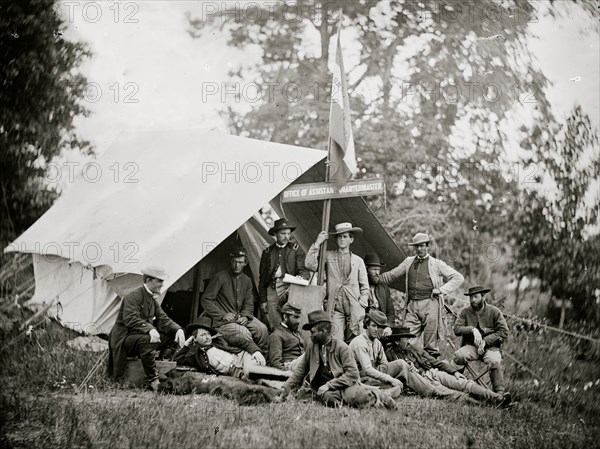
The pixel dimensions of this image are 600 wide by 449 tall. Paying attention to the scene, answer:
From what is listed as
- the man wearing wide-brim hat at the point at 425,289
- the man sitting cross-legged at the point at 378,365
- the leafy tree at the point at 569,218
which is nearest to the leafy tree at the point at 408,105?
the leafy tree at the point at 569,218

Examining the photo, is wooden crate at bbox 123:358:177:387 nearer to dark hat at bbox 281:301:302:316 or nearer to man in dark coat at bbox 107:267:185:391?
man in dark coat at bbox 107:267:185:391

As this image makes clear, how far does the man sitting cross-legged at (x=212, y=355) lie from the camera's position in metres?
6.86

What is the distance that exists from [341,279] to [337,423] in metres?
2.43

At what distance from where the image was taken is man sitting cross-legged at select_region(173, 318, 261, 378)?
6855 mm

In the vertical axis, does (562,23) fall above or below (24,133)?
above

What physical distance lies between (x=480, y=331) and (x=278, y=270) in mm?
2342

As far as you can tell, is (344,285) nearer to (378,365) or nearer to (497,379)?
(378,365)

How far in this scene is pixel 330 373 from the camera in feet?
18.9

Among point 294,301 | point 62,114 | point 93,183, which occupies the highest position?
point 62,114

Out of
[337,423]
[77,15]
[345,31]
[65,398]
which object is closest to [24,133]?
[77,15]

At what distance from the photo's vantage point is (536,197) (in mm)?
7648

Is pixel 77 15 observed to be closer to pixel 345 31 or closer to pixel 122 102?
pixel 122 102

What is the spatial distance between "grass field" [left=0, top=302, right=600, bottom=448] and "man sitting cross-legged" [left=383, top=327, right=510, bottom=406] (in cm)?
22

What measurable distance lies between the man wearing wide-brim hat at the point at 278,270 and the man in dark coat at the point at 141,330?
4.84 feet
